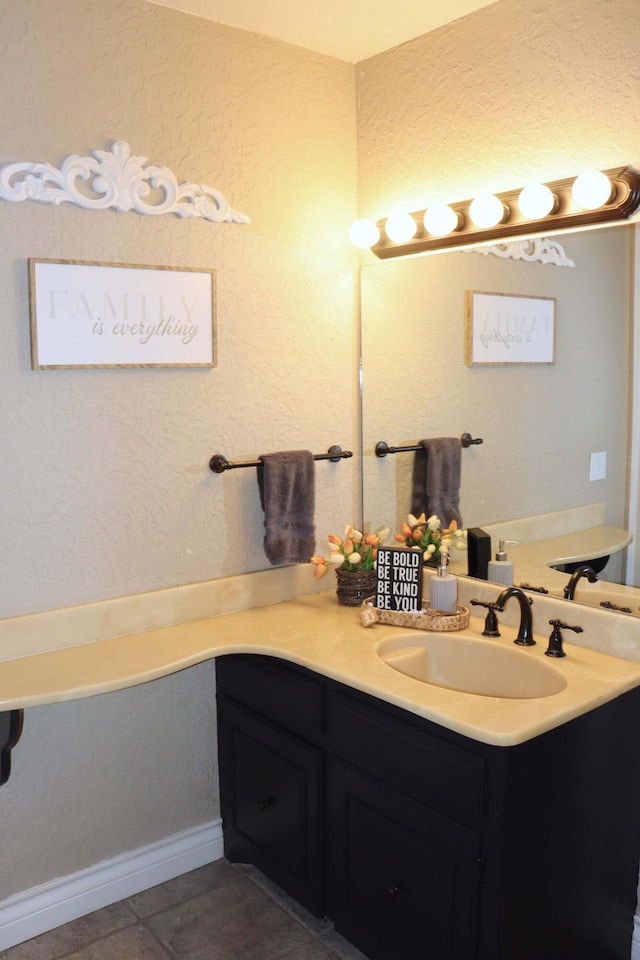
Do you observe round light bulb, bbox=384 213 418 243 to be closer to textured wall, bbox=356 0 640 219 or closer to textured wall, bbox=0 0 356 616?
textured wall, bbox=356 0 640 219

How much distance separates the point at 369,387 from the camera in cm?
256

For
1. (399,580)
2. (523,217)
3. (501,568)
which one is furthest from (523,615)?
(523,217)

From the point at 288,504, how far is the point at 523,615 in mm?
734

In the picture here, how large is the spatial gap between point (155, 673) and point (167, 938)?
0.80 m

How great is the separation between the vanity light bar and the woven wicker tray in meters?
0.99

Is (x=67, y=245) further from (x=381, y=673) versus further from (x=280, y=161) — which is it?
(x=381, y=673)

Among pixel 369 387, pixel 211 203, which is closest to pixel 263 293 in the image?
pixel 211 203

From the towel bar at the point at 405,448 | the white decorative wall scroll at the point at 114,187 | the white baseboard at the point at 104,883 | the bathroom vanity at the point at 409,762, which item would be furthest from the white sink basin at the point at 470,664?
the white decorative wall scroll at the point at 114,187

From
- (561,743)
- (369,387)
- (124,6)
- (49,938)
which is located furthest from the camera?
(369,387)

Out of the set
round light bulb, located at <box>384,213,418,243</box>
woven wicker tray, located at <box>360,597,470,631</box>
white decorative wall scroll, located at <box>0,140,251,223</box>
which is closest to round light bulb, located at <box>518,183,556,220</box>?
round light bulb, located at <box>384,213,418,243</box>

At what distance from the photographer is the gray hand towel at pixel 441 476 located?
2348 millimetres

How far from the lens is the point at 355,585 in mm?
2383

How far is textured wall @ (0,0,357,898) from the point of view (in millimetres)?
1949

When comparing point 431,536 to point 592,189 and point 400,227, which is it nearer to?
point 400,227
